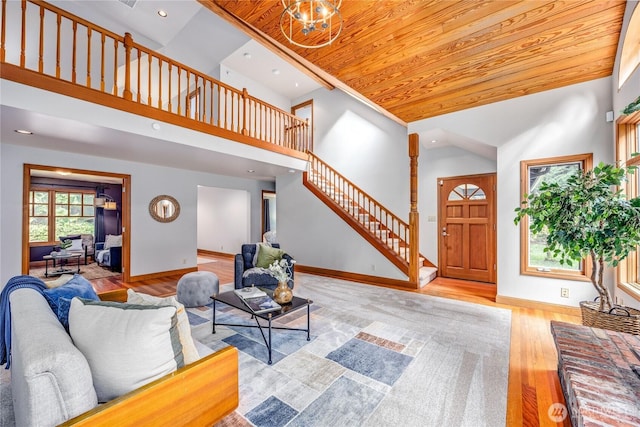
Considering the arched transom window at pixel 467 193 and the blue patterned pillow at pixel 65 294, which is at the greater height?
the arched transom window at pixel 467 193

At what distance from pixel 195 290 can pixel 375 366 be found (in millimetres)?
2655

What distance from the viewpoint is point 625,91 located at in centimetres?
278

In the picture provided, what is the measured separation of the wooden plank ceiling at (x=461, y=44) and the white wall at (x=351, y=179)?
228cm

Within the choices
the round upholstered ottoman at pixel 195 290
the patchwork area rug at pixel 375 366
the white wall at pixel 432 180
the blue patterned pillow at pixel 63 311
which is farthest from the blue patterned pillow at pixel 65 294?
the white wall at pixel 432 180

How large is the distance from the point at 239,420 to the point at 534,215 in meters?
3.04

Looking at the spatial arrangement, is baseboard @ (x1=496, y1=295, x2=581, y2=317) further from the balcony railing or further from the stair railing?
the balcony railing

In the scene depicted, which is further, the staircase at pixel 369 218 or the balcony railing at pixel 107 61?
the staircase at pixel 369 218

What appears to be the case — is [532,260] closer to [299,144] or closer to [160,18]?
[299,144]

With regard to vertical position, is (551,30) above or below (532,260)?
above

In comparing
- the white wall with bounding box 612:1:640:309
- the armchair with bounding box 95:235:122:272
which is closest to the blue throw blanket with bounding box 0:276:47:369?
the armchair with bounding box 95:235:122:272

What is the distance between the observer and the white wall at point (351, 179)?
553 cm

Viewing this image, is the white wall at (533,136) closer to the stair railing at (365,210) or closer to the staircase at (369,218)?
the staircase at (369,218)

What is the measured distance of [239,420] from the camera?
1.70 meters

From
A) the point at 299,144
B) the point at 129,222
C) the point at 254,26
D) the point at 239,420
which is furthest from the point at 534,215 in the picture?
the point at 129,222
